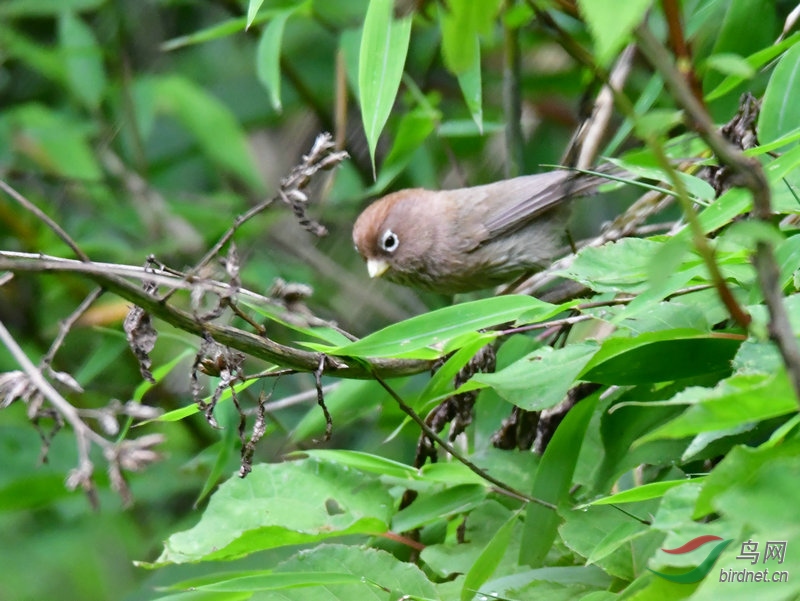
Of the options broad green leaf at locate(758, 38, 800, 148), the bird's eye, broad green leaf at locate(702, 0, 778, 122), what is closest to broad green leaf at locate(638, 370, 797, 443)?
broad green leaf at locate(758, 38, 800, 148)

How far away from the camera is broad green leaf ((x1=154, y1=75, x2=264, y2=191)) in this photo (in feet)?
14.0

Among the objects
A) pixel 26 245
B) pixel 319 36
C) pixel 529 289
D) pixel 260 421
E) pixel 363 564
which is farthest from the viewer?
pixel 319 36

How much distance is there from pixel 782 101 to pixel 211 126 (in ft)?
9.82

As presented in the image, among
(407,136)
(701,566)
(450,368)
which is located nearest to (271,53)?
(407,136)

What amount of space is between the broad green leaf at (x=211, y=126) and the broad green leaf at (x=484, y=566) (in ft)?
9.69

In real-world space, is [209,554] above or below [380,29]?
below

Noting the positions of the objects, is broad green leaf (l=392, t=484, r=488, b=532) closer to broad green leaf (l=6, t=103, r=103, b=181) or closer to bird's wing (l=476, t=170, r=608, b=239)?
bird's wing (l=476, t=170, r=608, b=239)

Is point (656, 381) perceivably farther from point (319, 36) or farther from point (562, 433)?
point (319, 36)

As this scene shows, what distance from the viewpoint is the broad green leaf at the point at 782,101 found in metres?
1.84

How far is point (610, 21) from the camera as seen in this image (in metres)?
0.74

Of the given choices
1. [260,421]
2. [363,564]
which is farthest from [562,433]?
[260,421]

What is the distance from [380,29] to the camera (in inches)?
71.5

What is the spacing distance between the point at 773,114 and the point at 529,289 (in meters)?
0.99

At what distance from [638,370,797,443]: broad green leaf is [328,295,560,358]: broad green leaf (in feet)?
1.87
